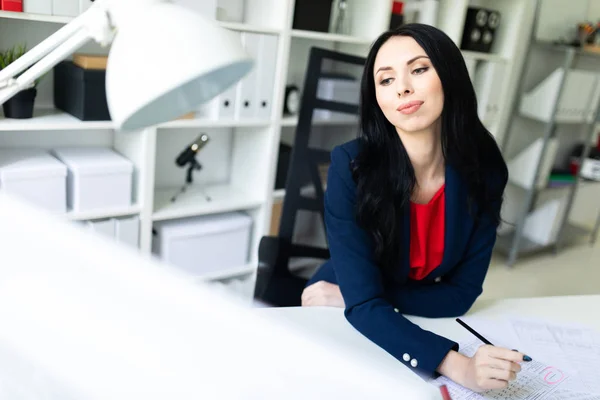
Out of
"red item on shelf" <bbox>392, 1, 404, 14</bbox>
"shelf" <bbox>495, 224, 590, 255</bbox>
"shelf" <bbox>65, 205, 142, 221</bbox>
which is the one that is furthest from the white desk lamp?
"shelf" <bbox>495, 224, 590, 255</bbox>

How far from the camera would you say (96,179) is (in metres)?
2.00

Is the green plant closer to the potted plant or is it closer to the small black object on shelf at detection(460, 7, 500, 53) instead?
the potted plant

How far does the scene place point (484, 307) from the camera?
1.21 metres

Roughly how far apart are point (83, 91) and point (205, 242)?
82cm

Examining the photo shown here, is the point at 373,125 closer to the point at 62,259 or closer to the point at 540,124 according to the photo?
the point at 62,259

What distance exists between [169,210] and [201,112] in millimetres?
426

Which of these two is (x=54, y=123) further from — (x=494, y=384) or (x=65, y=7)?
(x=494, y=384)

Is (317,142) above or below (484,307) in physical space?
above

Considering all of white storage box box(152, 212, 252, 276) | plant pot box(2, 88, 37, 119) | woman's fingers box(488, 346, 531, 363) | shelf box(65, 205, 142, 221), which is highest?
plant pot box(2, 88, 37, 119)

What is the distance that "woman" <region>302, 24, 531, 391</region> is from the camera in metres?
1.07

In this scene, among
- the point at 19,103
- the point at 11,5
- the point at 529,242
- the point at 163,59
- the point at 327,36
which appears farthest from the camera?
the point at 529,242

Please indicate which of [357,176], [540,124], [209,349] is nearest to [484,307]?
[357,176]

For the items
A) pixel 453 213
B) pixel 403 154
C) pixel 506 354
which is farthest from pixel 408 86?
pixel 506 354

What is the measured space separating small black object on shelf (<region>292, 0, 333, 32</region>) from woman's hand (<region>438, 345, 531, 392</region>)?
1.79m
